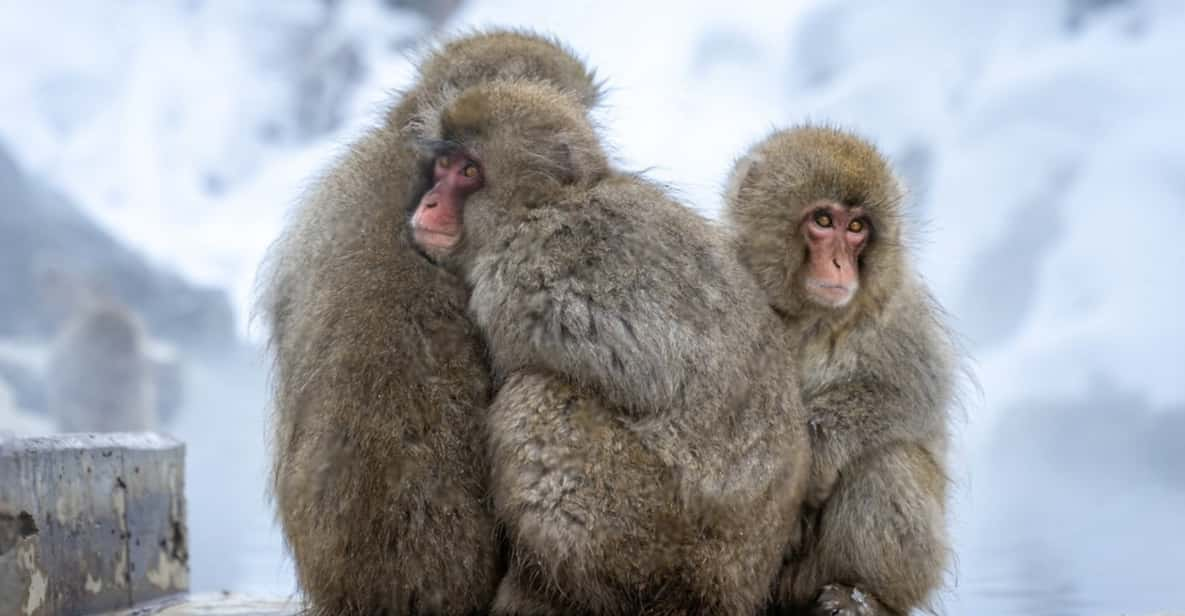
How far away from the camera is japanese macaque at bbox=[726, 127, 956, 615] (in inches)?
113

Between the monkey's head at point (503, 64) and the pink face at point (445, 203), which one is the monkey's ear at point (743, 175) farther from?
the pink face at point (445, 203)

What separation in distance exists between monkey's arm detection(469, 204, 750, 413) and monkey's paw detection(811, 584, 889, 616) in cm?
58

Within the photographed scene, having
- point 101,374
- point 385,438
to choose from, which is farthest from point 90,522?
point 101,374

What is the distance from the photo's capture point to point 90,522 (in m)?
3.29

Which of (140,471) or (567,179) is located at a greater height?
(567,179)

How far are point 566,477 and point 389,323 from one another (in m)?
0.43

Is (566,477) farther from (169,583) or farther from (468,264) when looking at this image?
(169,583)

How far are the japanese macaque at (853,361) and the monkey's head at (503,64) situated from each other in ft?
1.60

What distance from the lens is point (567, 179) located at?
268 cm

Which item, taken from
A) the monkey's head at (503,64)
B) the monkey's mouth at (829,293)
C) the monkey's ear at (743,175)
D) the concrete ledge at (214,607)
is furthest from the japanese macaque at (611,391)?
the concrete ledge at (214,607)

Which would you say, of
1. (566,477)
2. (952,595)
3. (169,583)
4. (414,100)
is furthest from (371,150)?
(952,595)

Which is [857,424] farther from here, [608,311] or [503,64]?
[503,64]

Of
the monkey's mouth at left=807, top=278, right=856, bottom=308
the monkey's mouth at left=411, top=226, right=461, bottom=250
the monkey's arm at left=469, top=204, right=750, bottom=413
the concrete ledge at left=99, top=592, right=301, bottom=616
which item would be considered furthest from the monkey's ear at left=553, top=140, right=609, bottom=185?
the concrete ledge at left=99, top=592, right=301, bottom=616

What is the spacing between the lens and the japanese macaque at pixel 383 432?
2453 mm
